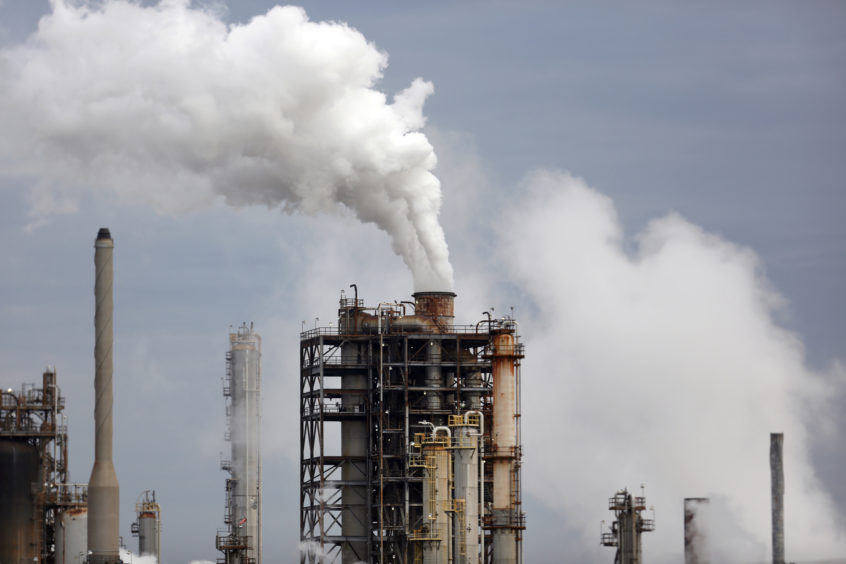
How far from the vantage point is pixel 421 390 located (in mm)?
106375

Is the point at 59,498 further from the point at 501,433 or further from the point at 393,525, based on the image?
the point at 501,433

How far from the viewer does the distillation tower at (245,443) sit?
4793 inches

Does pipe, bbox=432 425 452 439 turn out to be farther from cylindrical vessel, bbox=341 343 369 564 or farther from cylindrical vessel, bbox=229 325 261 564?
cylindrical vessel, bbox=229 325 261 564

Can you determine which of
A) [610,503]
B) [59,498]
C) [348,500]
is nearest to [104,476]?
[59,498]

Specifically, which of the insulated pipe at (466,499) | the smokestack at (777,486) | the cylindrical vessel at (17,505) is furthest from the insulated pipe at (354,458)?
the smokestack at (777,486)

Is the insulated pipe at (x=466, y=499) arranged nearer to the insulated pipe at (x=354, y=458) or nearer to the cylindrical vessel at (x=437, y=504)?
the cylindrical vessel at (x=437, y=504)

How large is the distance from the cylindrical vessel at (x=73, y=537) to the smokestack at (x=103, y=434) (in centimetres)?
467

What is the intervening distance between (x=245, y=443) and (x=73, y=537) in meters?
22.5

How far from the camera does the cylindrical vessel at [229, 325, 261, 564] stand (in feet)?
400

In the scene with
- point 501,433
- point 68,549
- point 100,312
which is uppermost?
point 100,312

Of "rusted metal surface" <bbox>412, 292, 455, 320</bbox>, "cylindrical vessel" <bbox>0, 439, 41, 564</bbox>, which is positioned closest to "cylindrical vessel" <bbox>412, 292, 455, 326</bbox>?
"rusted metal surface" <bbox>412, 292, 455, 320</bbox>

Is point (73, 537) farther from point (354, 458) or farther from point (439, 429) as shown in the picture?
point (439, 429)

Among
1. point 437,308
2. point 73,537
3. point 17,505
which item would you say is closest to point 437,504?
point 437,308

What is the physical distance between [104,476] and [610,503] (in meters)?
27.9
